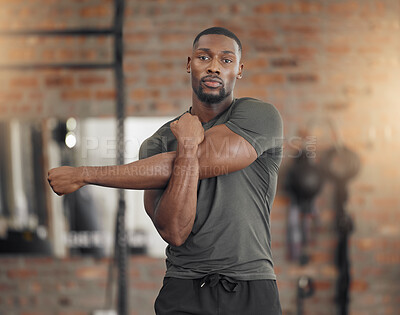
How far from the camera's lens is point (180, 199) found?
1.16 m

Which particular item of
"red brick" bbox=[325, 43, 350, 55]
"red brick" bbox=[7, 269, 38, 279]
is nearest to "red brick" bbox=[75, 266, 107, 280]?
"red brick" bbox=[7, 269, 38, 279]

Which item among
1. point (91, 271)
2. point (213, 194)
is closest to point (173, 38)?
point (91, 271)

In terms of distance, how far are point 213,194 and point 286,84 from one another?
2.02 meters

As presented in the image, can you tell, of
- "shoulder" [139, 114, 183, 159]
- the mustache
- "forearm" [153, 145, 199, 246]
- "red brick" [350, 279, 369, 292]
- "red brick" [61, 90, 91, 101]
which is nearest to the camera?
"forearm" [153, 145, 199, 246]

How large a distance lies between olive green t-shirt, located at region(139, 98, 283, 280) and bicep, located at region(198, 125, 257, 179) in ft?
0.04

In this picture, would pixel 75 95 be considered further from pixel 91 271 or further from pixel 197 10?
pixel 91 271

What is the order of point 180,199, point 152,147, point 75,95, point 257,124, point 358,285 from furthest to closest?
point 75,95 < point 358,285 < point 152,147 < point 257,124 < point 180,199

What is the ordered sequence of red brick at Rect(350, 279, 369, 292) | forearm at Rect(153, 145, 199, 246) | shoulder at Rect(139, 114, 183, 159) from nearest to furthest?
forearm at Rect(153, 145, 199, 246) → shoulder at Rect(139, 114, 183, 159) → red brick at Rect(350, 279, 369, 292)

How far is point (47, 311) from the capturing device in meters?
3.10

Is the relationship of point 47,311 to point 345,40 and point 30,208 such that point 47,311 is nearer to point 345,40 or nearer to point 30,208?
point 30,208

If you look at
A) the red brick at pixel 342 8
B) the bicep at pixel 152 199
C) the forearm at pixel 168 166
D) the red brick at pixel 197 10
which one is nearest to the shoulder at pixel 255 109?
the forearm at pixel 168 166

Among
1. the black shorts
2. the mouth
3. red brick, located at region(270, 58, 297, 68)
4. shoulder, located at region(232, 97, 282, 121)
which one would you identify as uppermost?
red brick, located at region(270, 58, 297, 68)

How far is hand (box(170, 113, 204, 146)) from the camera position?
121 cm

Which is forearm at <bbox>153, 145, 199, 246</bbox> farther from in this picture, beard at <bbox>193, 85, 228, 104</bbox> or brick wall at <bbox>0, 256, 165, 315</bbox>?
brick wall at <bbox>0, 256, 165, 315</bbox>
